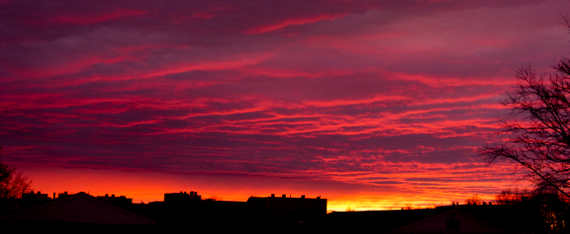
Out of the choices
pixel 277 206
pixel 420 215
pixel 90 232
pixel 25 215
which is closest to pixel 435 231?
pixel 420 215

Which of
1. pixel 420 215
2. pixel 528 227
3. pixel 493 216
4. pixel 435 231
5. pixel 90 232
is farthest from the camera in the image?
pixel 493 216

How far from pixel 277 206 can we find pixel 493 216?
58968mm

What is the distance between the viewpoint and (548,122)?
934 inches

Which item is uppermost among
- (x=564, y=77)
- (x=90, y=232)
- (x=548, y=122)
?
(x=564, y=77)

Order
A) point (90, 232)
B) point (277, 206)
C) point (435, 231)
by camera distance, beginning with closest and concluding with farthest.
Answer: point (90, 232) → point (435, 231) → point (277, 206)

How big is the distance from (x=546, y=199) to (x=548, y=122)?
13.2 ft

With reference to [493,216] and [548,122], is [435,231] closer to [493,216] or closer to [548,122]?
[548,122]

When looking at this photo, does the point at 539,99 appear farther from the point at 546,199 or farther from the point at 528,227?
the point at 528,227

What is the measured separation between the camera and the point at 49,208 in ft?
125

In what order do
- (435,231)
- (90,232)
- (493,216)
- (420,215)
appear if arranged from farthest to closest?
(493,216) → (420,215) → (435,231) → (90,232)

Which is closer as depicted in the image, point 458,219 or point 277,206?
point 458,219

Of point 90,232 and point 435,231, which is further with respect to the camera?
point 435,231

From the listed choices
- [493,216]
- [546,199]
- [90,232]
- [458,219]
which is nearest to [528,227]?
[493,216]

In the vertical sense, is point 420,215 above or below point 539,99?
below
